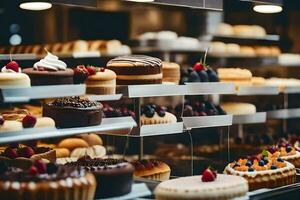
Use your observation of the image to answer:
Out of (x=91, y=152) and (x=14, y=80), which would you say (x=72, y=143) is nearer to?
(x=91, y=152)

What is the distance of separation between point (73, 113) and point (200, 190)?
0.91m

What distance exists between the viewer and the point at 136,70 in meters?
4.84

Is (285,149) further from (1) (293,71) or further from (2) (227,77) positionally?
(1) (293,71)

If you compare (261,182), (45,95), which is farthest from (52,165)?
(261,182)

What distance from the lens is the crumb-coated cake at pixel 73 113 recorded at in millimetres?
4234

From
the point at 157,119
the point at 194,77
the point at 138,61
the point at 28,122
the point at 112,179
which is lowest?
the point at 112,179

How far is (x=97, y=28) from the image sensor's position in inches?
392

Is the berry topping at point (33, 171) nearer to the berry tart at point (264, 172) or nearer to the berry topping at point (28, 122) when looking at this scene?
the berry topping at point (28, 122)

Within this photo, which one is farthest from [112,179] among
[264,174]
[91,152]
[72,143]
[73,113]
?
[72,143]

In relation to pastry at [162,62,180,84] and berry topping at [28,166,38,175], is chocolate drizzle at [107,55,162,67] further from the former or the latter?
berry topping at [28,166,38,175]

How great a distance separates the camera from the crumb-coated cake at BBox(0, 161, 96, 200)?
11.9 ft

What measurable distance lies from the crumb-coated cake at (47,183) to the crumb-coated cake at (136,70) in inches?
43.4

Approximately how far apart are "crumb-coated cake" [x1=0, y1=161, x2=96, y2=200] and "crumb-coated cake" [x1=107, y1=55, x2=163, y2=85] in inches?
43.4

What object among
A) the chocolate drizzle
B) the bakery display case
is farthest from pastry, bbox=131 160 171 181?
the chocolate drizzle
